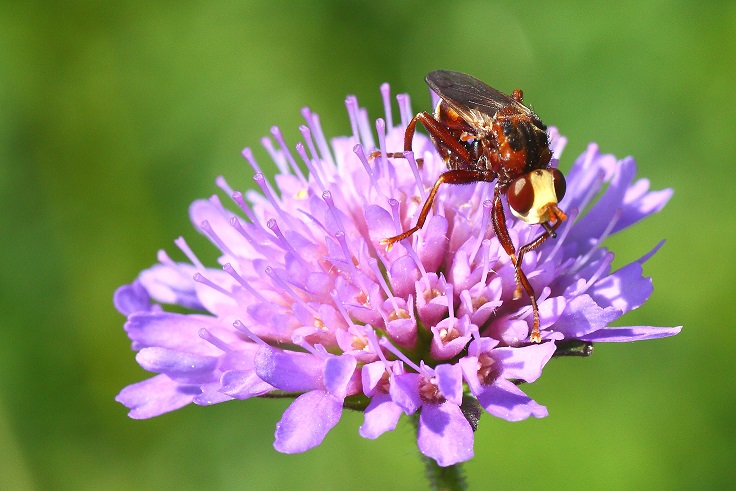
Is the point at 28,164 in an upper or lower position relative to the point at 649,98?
upper

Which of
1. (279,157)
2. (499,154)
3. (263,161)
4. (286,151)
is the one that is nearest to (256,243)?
(286,151)

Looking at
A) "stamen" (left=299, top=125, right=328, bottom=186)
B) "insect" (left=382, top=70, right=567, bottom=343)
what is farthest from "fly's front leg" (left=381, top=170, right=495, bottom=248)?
"stamen" (left=299, top=125, right=328, bottom=186)

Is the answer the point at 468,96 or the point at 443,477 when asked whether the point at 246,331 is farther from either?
the point at 468,96

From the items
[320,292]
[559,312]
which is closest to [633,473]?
[559,312]

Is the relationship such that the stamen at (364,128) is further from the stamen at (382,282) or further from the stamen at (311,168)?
the stamen at (382,282)

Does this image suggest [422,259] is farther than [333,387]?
Yes

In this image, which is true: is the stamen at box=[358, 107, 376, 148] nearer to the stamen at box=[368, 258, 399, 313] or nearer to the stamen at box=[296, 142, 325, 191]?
the stamen at box=[296, 142, 325, 191]

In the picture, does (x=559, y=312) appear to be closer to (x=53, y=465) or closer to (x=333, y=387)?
(x=333, y=387)

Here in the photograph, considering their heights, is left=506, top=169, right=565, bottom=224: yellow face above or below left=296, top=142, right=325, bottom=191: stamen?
below
